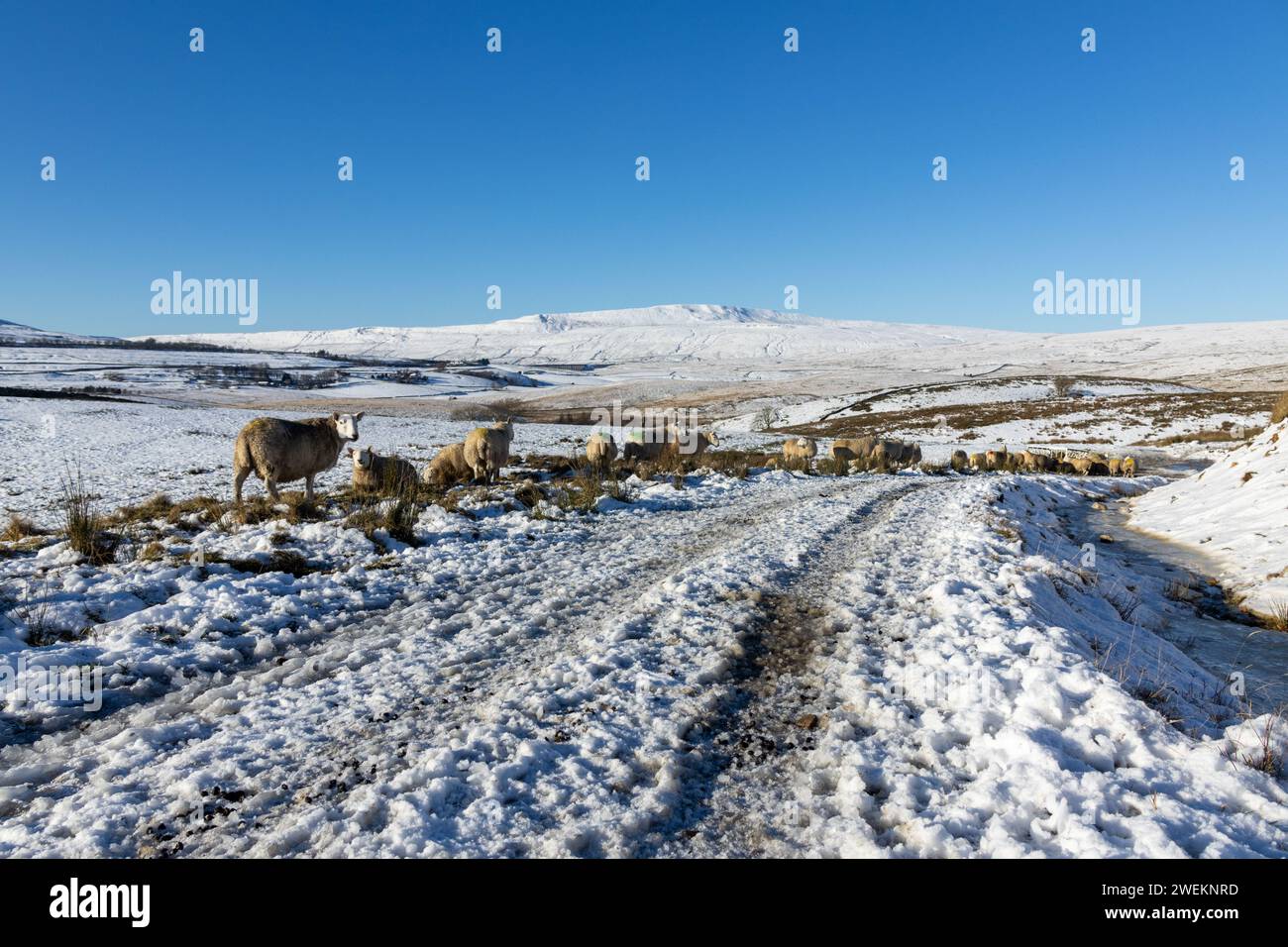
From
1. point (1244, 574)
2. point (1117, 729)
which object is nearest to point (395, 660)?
point (1117, 729)

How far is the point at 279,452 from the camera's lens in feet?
43.4

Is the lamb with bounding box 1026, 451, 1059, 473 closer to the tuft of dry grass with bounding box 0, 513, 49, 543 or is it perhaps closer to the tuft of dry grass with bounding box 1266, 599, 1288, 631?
the tuft of dry grass with bounding box 1266, 599, 1288, 631

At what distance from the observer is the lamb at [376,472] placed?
47.2 feet

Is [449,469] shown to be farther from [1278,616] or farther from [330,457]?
[1278,616]

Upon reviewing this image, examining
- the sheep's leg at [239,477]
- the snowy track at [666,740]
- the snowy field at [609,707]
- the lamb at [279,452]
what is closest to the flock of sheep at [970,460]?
the lamb at [279,452]

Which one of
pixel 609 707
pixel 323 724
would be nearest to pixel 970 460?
pixel 609 707

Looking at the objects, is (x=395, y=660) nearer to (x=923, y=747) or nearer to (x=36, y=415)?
(x=923, y=747)

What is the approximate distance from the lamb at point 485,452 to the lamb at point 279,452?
3868mm

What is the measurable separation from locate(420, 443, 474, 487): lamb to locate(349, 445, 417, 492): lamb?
1.24 m

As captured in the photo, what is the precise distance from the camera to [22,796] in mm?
3875

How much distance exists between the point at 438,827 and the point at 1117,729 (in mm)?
4652

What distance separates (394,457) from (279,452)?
3047 mm

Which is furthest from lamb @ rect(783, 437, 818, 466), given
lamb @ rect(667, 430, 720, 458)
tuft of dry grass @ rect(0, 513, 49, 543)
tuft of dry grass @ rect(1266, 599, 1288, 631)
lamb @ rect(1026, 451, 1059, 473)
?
tuft of dry grass @ rect(0, 513, 49, 543)

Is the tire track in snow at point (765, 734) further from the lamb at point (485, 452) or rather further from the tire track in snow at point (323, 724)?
the lamb at point (485, 452)
